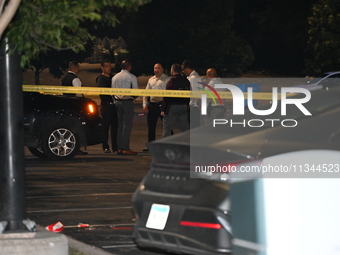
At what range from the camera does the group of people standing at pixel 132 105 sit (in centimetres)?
1788

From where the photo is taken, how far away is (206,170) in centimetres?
652

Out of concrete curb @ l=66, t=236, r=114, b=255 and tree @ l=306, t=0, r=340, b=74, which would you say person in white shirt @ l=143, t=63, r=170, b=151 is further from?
tree @ l=306, t=0, r=340, b=74

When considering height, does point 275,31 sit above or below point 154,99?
above

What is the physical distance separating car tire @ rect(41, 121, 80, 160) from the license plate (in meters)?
10.4

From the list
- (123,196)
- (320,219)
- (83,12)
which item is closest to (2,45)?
(83,12)

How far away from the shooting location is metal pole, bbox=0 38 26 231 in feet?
25.8

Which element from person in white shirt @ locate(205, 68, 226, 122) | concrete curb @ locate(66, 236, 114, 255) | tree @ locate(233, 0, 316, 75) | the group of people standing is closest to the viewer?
concrete curb @ locate(66, 236, 114, 255)

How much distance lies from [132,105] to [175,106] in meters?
1.00

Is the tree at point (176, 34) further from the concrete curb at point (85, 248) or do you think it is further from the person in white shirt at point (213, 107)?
the concrete curb at point (85, 248)

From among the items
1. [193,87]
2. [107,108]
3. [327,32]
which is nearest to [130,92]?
[107,108]

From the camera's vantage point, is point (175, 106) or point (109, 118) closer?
point (175, 106)

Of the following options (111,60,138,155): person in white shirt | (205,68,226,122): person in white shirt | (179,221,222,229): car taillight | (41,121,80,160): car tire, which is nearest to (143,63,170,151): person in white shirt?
(111,60,138,155): person in white shirt

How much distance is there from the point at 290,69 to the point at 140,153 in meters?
67.6

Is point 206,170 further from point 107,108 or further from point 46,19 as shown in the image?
point 107,108
